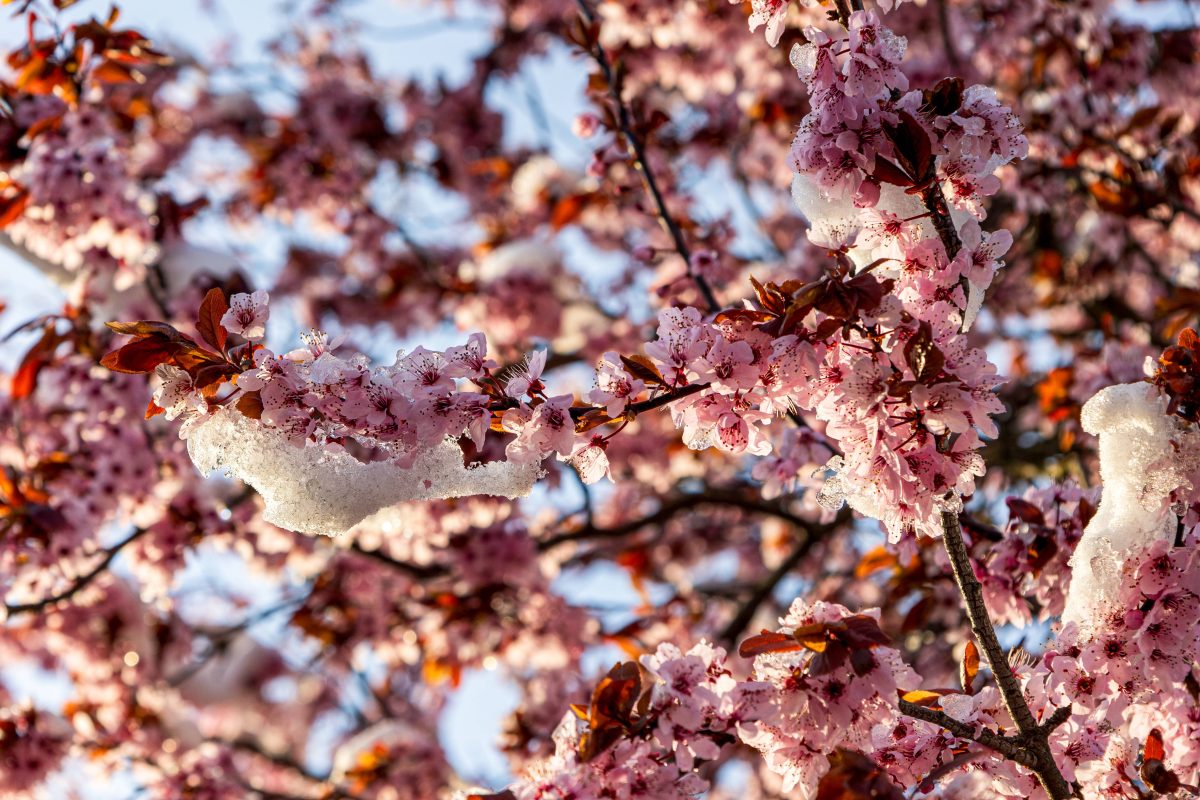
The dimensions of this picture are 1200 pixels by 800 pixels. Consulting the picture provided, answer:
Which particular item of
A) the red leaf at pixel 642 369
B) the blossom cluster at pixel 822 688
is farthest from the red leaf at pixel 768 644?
the red leaf at pixel 642 369

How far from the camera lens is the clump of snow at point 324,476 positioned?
51.7 inches

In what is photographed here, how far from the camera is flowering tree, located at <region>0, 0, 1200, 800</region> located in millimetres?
1227

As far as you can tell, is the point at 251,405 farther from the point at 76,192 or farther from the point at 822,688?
the point at 76,192

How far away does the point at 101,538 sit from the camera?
111 inches

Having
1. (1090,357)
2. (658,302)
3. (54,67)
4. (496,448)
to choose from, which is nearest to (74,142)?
(54,67)

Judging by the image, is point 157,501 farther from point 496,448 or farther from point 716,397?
point 716,397

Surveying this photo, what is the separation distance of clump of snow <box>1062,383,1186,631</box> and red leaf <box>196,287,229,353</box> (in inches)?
47.8

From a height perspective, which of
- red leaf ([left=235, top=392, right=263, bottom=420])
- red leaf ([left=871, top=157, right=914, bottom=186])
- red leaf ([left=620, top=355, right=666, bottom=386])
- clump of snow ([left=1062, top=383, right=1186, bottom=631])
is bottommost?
clump of snow ([left=1062, top=383, right=1186, bottom=631])

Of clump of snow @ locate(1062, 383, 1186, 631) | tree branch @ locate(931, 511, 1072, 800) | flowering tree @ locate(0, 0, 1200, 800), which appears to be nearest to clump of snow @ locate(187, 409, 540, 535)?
flowering tree @ locate(0, 0, 1200, 800)

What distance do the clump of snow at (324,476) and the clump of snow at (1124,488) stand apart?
801 millimetres

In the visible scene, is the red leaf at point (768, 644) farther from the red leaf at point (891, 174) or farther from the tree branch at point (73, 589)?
the tree branch at point (73, 589)

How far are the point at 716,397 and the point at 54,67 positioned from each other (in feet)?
6.78

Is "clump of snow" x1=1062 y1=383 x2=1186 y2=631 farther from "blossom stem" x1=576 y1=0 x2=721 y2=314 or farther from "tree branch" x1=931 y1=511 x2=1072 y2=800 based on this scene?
"blossom stem" x1=576 y1=0 x2=721 y2=314

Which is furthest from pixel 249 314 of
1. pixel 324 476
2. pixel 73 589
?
pixel 73 589
